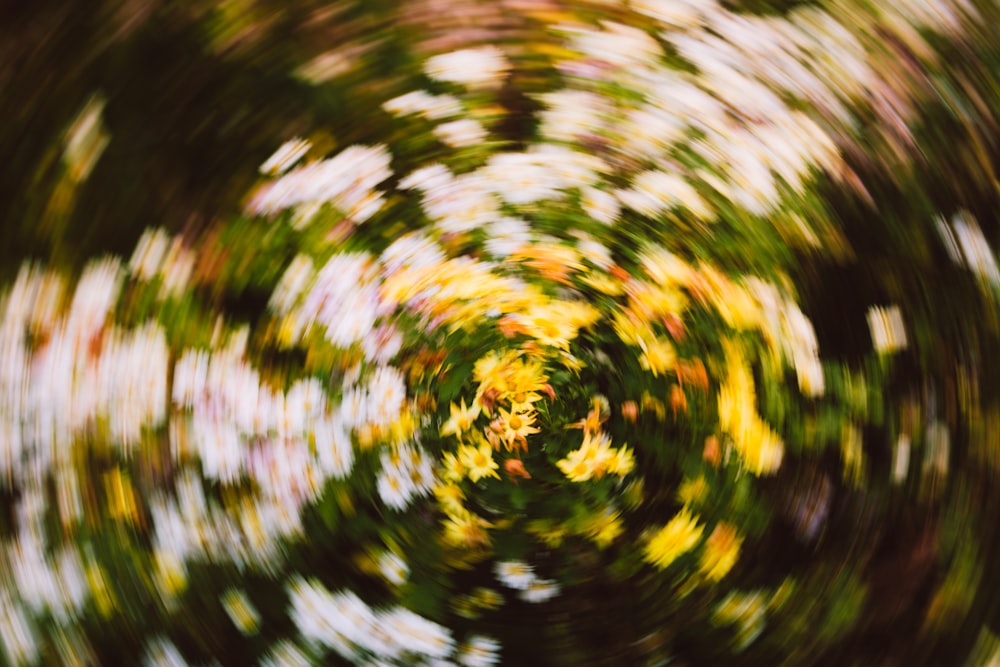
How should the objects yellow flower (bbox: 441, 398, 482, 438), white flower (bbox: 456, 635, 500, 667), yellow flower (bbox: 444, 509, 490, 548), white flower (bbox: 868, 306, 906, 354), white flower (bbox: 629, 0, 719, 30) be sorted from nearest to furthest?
1. white flower (bbox: 629, 0, 719, 30)
2. white flower (bbox: 868, 306, 906, 354)
3. white flower (bbox: 456, 635, 500, 667)
4. yellow flower (bbox: 444, 509, 490, 548)
5. yellow flower (bbox: 441, 398, 482, 438)

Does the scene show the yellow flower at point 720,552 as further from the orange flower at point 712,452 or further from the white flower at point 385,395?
the white flower at point 385,395

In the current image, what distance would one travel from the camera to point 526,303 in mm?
1463

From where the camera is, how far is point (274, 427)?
1.25 metres

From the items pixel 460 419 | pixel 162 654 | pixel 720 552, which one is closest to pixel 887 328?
pixel 720 552

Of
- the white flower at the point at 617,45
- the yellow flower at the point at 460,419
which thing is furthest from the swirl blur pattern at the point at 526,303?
the yellow flower at the point at 460,419

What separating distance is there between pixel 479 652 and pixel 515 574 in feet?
0.58

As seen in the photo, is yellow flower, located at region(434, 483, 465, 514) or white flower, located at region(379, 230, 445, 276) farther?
yellow flower, located at region(434, 483, 465, 514)

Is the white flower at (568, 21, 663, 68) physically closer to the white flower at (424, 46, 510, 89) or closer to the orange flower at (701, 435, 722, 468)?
the white flower at (424, 46, 510, 89)

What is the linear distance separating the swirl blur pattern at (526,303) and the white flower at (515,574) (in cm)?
1

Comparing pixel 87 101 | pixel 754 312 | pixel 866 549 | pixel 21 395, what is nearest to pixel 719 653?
pixel 866 549

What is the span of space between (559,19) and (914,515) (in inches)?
40.8

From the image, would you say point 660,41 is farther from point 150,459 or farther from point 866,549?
point 150,459

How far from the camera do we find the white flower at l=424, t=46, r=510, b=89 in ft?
3.35

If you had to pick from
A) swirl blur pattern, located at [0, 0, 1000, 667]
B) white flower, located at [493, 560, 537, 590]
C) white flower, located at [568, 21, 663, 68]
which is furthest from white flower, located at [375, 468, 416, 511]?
white flower, located at [568, 21, 663, 68]
